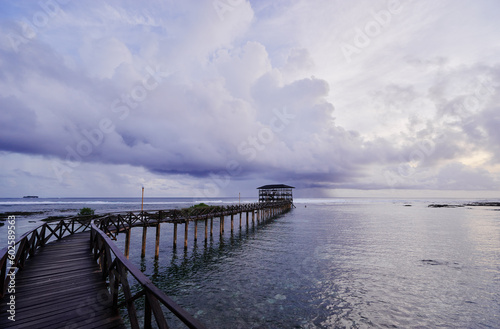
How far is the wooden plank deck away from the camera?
5148mm

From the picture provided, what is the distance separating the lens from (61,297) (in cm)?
631

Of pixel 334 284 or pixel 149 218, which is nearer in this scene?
pixel 334 284

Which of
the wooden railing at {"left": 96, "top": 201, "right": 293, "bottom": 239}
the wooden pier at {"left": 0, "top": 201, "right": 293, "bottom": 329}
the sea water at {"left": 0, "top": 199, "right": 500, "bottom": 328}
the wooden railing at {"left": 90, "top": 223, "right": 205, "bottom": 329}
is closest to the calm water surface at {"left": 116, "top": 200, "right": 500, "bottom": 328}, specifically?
the sea water at {"left": 0, "top": 199, "right": 500, "bottom": 328}

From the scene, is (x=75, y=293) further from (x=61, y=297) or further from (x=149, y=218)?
(x=149, y=218)

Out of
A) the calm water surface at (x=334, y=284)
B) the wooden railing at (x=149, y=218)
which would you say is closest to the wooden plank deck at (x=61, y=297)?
the calm water surface at (x=334, y=284)

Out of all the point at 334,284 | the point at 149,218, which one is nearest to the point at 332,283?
the point at 334,284

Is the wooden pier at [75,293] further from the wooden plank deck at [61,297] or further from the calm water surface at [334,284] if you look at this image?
the calm water surface at [334,284]

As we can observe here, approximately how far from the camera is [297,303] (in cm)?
1133

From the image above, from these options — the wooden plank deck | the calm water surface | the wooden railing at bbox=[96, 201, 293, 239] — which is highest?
the wooden railing at bbox=[96, 201, 293, 239]

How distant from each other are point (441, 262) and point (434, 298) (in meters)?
8.21

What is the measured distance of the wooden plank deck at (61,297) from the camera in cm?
515

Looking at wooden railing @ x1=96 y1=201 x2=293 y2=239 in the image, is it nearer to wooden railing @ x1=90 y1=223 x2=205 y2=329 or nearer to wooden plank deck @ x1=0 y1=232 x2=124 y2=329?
wooden plank deck @ x1=0 y1=232 x2=124 y2=329

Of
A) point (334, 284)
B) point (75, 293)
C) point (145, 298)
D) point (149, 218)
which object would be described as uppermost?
point (145, 298)

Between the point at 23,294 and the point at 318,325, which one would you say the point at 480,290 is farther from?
the point at 23,294
